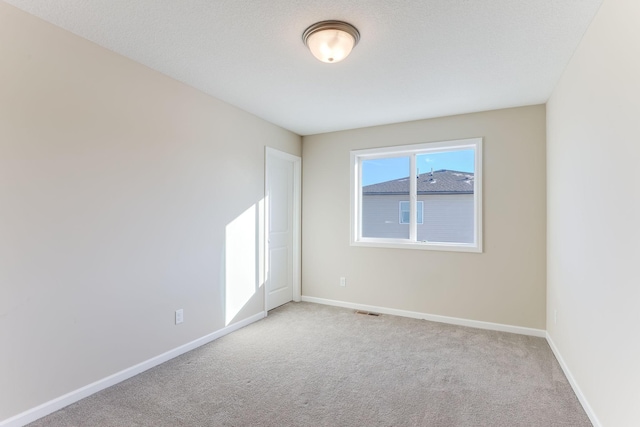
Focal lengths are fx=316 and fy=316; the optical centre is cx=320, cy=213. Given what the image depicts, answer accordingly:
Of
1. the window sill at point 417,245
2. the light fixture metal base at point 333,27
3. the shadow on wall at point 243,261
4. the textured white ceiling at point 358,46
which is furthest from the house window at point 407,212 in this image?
the light fixture metal base at point 333,27

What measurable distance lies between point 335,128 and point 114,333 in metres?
3.39

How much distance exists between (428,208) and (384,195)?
614mm

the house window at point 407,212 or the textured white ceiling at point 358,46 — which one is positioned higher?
the textured white ceiling at point 358,46

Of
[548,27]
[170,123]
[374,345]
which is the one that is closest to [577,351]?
[374,345]

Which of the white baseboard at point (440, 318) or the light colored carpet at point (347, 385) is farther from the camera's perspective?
the white baseboard at point (440, 318)

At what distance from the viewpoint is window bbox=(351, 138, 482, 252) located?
12.5 feet

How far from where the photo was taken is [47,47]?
2.05 metres

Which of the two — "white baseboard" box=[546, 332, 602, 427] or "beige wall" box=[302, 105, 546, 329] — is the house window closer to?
"beige wall" box=[302, 105, 546, 329]

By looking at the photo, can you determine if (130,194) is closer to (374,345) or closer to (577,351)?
(374,345)

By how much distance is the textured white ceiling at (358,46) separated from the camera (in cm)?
187

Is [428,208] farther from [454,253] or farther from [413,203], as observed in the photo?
[454,253]

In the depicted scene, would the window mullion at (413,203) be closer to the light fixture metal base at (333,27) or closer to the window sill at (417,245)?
the window sill at (417,245)

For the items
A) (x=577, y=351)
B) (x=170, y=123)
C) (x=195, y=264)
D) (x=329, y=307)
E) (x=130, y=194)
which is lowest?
(x=329, y=307)

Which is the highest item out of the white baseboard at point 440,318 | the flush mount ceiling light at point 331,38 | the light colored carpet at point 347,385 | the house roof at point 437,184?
the flush mount ceiling light at point 331,38
